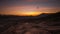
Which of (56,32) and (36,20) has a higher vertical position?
(36,20)

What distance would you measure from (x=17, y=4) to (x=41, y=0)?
0.25 m

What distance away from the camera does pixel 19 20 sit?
4.53 feet

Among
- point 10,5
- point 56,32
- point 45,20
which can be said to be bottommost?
point 56,32

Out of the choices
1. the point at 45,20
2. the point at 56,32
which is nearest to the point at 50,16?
the point at 45,20

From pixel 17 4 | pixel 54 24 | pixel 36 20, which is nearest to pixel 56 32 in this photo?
pixel 54 24

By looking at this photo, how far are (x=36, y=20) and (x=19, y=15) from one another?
179 millimetres

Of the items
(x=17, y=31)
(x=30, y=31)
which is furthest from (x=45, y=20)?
(x=17, y=31)

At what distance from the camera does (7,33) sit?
1.37m

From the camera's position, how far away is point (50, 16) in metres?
1.38

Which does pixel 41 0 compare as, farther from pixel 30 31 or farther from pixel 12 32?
pixel 12 32

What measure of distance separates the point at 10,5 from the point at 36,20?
12.0 inches

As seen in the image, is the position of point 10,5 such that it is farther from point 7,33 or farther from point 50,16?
point 50,16

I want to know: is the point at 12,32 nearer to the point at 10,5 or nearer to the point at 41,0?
the point at 10,5

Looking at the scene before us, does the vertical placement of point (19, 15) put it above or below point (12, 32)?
above
